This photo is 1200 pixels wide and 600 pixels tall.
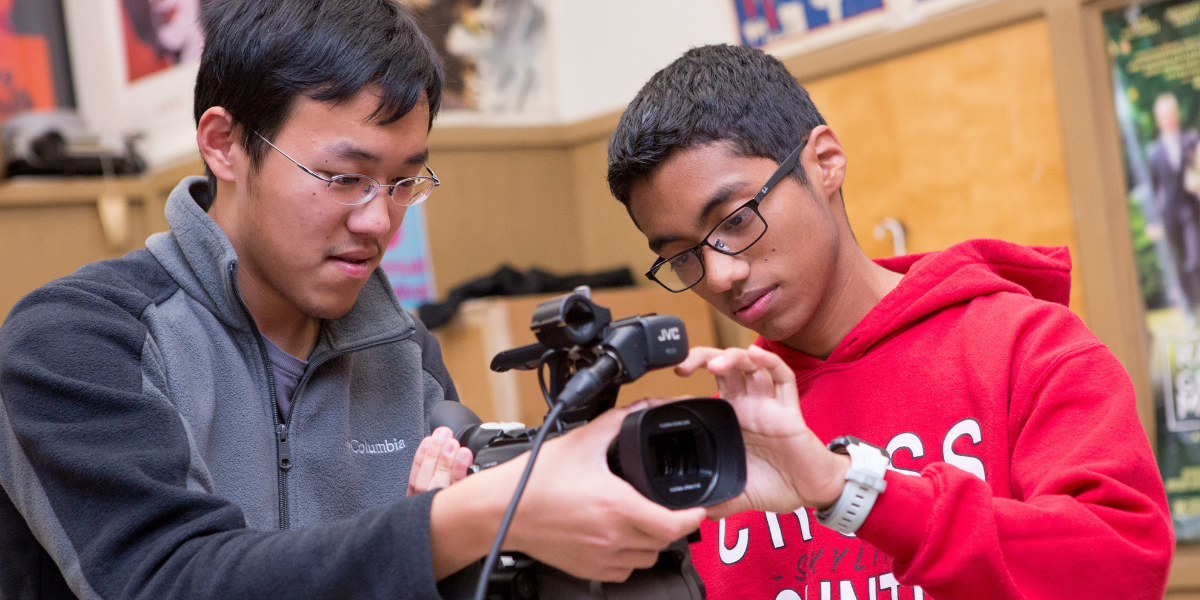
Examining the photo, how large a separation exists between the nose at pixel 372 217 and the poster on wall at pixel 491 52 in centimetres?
154

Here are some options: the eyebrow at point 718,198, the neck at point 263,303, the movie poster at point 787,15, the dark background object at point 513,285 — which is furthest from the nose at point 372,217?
the movie poster at point 787,15

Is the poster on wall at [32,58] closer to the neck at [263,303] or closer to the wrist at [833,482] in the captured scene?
the neck at [263,303]

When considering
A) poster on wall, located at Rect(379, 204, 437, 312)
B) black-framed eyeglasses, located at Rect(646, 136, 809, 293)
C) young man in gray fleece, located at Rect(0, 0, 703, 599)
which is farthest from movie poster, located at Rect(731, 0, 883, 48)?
young man in gray fleece, located at Rect(0, 0, 703, 599)

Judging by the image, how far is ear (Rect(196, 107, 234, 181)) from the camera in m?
1.14

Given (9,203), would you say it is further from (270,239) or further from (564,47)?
(270,239)

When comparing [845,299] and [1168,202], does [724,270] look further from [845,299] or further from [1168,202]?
[1168,202]

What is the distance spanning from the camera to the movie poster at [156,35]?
2.65 m

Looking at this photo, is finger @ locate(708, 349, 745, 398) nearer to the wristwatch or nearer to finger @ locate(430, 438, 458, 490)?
the wristwatch

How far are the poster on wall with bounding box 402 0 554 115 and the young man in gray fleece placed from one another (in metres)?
1.46

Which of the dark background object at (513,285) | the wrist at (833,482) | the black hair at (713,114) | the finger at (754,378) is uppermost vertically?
the black hair at (713,114)

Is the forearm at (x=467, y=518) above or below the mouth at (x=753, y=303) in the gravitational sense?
below

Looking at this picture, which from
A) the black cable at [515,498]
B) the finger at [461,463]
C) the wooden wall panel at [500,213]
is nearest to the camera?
the black cable at [515,498]

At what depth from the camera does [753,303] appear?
1203 millimetres

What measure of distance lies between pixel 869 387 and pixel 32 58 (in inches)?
102
